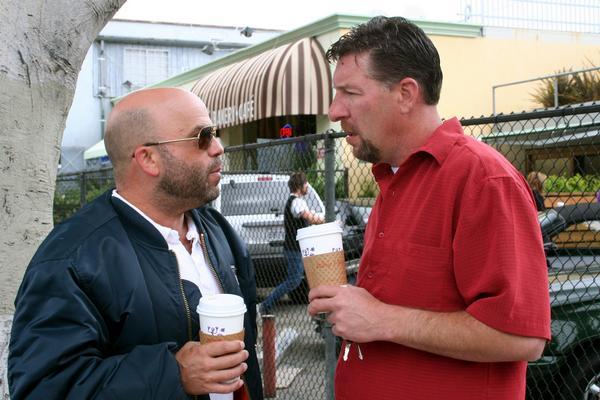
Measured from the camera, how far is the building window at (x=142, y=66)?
Answer: 2798 centimetres

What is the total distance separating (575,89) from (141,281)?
42.7 ft

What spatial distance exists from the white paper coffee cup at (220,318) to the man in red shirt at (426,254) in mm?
268

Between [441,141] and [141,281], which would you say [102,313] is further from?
[441,141]

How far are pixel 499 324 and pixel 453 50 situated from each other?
553 inches

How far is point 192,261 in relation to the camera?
7.60ft

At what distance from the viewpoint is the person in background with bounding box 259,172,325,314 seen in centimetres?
669

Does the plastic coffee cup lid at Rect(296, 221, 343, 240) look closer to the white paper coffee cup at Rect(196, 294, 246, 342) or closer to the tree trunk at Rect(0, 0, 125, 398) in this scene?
the white paper coffee cup at Rect(196, 294, 246, 342)

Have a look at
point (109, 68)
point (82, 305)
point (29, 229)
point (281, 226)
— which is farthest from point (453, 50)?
point (109, 68)

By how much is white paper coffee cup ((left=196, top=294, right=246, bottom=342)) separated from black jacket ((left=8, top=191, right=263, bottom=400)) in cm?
14

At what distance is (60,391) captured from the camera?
1.79m

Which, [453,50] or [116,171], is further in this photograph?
[453,50]

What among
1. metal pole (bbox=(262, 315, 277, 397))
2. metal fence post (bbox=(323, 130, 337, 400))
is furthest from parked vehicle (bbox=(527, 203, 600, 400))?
metal pole (bbox=(262, 315, 277, 397))

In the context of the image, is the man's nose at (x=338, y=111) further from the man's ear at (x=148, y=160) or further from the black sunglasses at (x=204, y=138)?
the man's ear at (x=148, y=160)

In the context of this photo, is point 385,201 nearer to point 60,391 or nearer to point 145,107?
point 145,107
